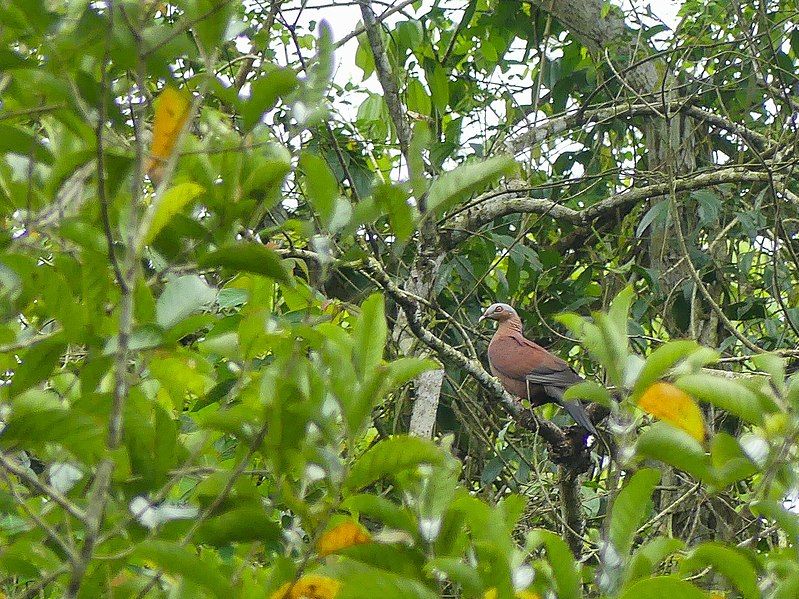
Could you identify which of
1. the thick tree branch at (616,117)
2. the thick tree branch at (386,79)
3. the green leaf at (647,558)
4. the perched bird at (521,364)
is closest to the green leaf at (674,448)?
the green leaf at (647,558)

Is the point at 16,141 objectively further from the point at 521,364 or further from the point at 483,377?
the point at 521,364

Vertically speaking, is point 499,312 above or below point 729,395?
above

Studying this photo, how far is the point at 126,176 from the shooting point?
149cm

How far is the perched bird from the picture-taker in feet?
15.3

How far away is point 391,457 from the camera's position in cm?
137

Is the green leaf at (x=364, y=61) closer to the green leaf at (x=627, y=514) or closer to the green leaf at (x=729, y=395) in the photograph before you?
the green leaf at (x=729, y=395)

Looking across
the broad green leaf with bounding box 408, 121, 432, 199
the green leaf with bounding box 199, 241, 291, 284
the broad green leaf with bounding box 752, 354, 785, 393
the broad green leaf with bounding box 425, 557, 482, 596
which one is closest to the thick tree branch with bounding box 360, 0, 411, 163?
the broad green leaf with bounding box 408, 121, 432, 199

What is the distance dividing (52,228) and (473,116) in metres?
3.39

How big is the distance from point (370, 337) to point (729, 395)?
553 millimetres

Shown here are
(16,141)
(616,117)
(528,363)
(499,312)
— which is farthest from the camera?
(499,312)

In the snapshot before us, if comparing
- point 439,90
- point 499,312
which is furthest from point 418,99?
point 499,312

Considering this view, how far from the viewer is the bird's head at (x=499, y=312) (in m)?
4.71

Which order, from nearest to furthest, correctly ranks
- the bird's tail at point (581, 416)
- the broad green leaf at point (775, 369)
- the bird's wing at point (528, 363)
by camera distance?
1. the broad green leaf at point (775, 369)
2. the bird's tail at point (581, 416)
3. the bird's wing at point (528, 363)

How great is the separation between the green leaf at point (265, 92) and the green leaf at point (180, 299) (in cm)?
23
